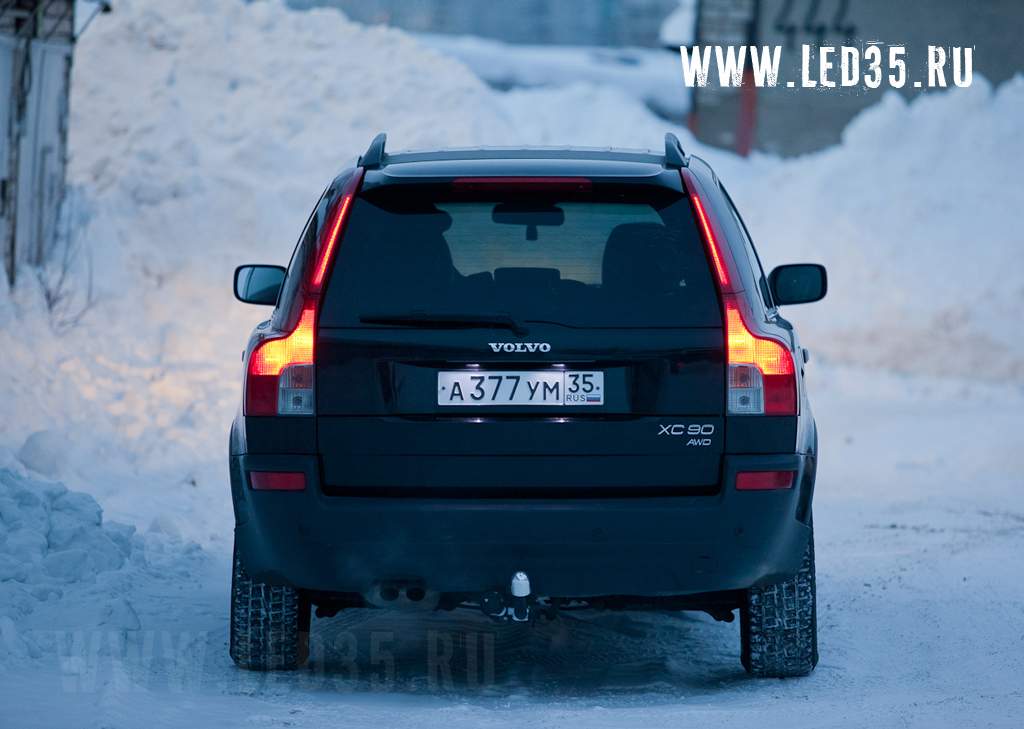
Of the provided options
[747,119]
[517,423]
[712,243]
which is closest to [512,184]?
[712,243]

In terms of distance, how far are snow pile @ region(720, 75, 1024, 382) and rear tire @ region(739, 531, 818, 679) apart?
38.6ft

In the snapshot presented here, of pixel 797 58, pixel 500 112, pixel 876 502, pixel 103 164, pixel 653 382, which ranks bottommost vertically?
pixel 876 502

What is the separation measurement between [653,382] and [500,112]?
58.6ft

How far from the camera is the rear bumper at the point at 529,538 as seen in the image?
397 cm

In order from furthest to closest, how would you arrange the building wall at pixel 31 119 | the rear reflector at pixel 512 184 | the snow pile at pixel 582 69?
the snow pile at pixel 582 69
the building wall at pixel 31 119
the rear reflector at pixel 512 184

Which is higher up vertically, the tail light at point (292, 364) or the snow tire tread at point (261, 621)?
the tail light at point (292, 364)

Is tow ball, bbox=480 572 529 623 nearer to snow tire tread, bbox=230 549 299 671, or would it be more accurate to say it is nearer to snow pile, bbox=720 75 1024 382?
snow tire tread, bbox=230 549 299 671

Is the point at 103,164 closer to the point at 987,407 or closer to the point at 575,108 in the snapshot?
the point at 575,108

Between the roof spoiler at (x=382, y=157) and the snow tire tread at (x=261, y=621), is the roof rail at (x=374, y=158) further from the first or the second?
the snow tire tread at (x=261, y=621)

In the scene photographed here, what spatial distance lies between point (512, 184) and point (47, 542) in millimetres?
2800

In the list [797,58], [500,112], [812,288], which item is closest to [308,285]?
[812,288]

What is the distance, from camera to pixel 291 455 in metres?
4.02

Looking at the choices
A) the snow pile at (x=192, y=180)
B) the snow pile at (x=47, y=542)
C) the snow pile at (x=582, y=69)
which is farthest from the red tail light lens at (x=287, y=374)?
the snow pile at (x=582, y=69)

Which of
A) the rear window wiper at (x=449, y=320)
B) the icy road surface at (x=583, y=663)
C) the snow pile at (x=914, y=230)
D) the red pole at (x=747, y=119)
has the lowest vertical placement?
the icy road surface at (x=583, y=663)
